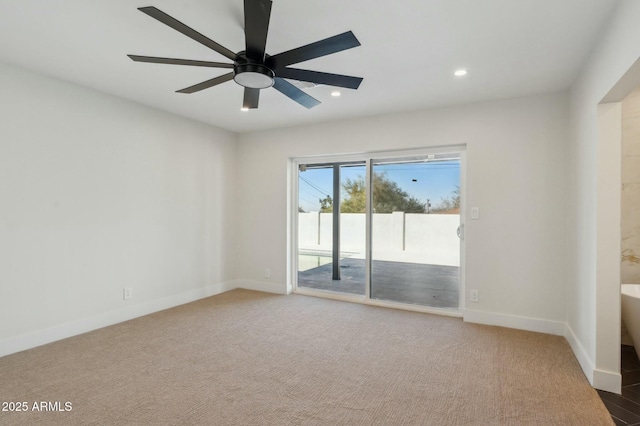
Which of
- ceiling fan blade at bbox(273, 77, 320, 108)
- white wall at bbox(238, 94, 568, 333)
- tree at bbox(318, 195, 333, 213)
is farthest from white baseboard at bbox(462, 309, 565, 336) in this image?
ceiling fan blade at bbox(273, 77, 320, 108)

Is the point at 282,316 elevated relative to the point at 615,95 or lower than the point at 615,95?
lower

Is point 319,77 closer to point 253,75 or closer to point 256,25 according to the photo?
point 253,75

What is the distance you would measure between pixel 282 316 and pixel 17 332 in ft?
8.07

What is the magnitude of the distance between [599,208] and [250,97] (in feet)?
8.96

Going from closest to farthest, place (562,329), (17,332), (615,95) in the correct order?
(615,95) → (17,332) → (562,329)

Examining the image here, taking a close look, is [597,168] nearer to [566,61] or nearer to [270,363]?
[566,61]

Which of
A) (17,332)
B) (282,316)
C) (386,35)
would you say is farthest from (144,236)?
(386,35)

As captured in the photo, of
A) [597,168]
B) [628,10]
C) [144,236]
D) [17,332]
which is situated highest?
[628,10]

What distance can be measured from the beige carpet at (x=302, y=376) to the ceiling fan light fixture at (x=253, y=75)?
2.15 meters

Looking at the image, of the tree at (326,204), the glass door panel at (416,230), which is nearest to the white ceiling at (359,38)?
the glass door panel at (416,230)

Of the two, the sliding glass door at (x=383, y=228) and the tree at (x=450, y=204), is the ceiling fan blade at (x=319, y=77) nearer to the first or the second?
the sliding glass door at (x=383, y=228)

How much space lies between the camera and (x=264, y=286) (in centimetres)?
509

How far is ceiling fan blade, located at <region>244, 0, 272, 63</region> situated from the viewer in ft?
4.99

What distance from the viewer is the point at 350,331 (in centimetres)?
343
